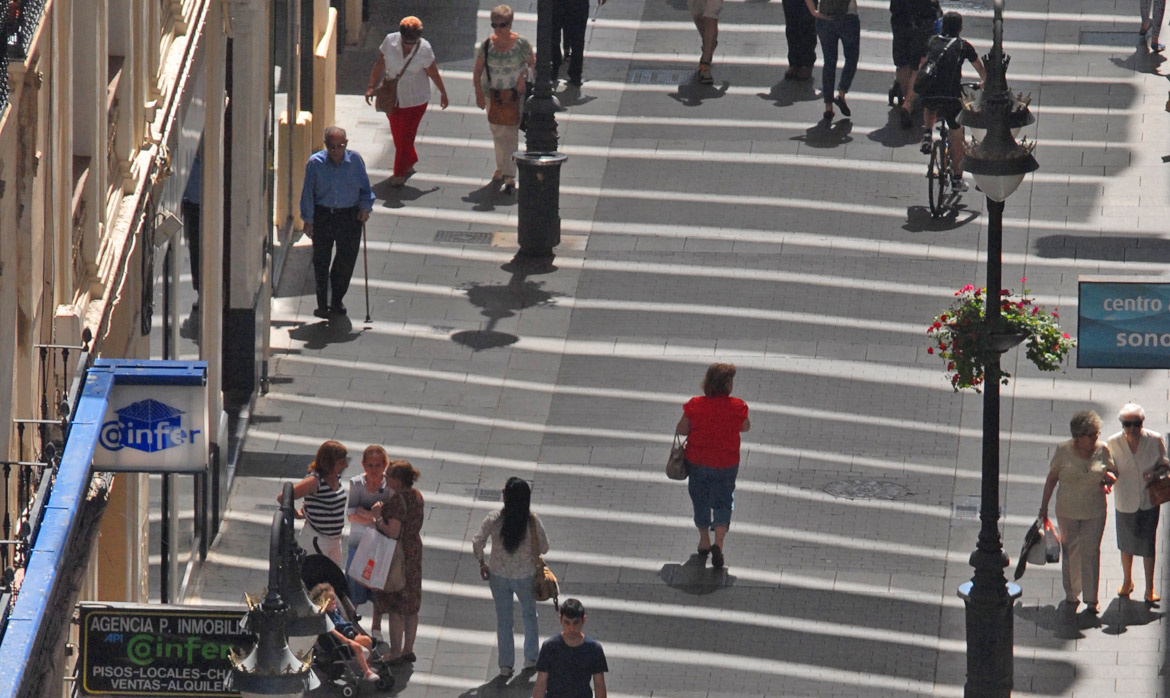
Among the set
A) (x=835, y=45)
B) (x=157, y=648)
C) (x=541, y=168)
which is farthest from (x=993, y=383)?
(x=835, y=45)

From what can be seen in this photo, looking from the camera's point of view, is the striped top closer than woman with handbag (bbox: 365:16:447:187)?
Yes

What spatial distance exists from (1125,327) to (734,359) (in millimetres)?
5680

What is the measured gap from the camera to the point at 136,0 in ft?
41.7

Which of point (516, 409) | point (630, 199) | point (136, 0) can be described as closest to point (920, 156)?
point (630, 199)

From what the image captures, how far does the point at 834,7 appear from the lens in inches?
985

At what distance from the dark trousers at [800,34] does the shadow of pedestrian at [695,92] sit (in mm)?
844

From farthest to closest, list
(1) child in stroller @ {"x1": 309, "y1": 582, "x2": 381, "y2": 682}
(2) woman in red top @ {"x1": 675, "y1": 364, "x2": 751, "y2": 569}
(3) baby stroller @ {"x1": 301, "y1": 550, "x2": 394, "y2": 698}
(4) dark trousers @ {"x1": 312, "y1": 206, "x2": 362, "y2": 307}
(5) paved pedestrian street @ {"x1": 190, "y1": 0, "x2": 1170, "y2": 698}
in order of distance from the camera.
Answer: (4) dark trousers @ {"x1": 312, "y1": 206, "x2": 362, "y2": 307}, (2) woman in red top @ {"x1": 675, "y1": 364, "x2": 751, "y2": 569}, (5) paved pedestrian street @ {"x1": 190, "y1": 0, "x2": 1170, "y2": 698}, (3) baby stroller @ {"x1": 301, "y1": 550, "x2": 394, "y2": 698}, (1) child in stroller @ {"x1": 309, "y1": 582, "x2": 381, "y2": 682}

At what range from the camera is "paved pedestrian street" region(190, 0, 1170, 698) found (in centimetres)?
1559

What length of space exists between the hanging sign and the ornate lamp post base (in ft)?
39.7

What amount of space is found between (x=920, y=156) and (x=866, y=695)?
1071 centimetres

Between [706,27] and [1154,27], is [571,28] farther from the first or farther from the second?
[1154,27]

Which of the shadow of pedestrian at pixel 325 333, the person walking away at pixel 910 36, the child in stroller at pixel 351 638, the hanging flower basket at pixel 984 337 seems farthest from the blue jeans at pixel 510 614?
the person walking away at pixel 910 36

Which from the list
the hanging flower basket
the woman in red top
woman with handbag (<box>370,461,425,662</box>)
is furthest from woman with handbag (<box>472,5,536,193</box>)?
the hanging flower basket

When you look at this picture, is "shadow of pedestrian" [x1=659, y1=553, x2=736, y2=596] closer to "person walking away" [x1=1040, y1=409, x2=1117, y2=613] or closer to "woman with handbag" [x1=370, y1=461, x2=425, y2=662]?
"woman with handbag" [x1=370, y1=461, x2=425, y2=662]
